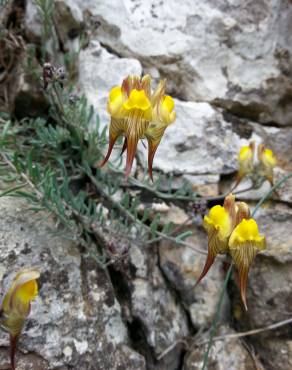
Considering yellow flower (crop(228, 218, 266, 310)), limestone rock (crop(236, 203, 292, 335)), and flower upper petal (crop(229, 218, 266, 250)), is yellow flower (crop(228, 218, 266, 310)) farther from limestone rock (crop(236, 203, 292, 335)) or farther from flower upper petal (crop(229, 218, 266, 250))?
limestone rock (crop(236, 203, 292, 335))

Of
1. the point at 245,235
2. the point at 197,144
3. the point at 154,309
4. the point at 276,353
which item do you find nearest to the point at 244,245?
the point at 245,235

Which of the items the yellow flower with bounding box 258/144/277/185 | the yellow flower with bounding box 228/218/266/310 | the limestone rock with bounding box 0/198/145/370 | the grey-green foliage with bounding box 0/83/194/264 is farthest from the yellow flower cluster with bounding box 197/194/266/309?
the yellow flower with bounding box 258/144/277/185

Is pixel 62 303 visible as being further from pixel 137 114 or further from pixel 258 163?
pixel 258 163

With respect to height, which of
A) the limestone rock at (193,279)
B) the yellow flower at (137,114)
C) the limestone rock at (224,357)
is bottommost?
the limestone rock at (224,357)

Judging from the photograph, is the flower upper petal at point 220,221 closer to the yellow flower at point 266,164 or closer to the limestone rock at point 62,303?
the limestone rock at point 62,303

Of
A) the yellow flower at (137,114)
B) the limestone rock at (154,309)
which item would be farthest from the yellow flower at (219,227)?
the limestone rock at (154,309)

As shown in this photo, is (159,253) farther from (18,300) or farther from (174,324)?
(18,300)
